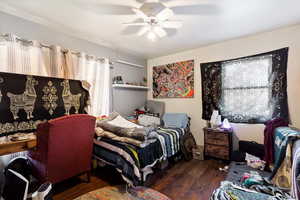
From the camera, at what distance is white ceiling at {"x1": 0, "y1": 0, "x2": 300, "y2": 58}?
1723mm

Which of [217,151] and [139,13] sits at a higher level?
[139,13]

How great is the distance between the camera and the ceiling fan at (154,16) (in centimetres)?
174

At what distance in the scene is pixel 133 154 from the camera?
70.5 inches

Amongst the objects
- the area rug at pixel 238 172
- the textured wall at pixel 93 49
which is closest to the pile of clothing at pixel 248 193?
the area rug at pixel 238 172

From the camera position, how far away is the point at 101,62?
2.93 metres

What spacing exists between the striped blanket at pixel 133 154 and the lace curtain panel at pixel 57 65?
0.97 m

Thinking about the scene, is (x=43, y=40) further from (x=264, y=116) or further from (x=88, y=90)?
(x=264, y=116)

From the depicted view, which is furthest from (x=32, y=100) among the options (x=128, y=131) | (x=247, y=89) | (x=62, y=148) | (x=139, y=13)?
(x=247, y=89)

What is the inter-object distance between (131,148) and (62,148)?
80cm

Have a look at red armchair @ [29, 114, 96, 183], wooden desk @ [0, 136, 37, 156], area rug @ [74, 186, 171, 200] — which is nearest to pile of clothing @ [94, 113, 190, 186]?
area rug @ [74, 186, 171, 200]

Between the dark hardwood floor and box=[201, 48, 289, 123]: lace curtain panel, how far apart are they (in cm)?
110

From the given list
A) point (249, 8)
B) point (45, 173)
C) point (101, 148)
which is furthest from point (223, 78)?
point (45, 173)

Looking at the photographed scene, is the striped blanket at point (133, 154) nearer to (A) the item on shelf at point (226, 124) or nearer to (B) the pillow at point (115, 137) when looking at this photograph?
(B) the pillow at point (115, 137)

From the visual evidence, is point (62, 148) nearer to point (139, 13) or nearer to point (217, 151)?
point (139, 13)
